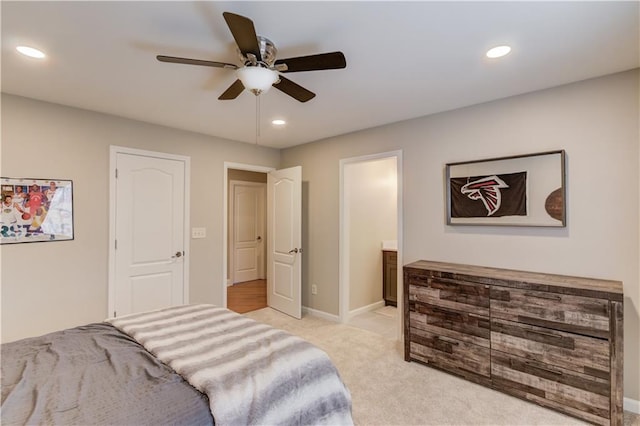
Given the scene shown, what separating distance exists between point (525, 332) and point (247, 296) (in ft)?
13.6

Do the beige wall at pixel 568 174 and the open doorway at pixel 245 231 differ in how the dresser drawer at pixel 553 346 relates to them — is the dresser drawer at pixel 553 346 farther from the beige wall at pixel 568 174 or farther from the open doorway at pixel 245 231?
the open doorway at pixel 245 231

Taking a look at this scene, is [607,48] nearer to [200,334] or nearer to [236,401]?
[236,401]

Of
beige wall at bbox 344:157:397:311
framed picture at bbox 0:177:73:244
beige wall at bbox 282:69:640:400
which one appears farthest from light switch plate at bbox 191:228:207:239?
beige wall at bbox 282:69:640:400

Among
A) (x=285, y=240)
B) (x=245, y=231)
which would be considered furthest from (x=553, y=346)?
(x=245, y=231)

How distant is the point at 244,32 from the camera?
1.43 meters

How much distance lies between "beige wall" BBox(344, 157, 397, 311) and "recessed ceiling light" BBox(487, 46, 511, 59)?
2.01m

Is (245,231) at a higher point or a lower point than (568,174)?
lower

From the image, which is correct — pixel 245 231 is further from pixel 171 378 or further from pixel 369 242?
pixel 171 378

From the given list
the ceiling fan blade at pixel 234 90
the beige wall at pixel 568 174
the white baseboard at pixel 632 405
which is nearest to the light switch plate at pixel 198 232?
the ceiling fan blade at pixel 234 90

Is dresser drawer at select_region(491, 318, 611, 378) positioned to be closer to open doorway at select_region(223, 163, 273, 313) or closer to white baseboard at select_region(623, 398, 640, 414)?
white baseboard at select_region(623, 398, 640, 414)

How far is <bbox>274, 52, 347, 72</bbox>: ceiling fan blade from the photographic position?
161 cm

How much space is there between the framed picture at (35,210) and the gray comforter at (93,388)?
1.42 metres

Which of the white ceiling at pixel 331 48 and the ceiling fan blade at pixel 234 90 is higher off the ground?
the white ceiling at pixel 331 48

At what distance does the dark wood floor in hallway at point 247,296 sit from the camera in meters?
4.65
